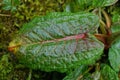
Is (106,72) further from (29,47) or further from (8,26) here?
(8,26)

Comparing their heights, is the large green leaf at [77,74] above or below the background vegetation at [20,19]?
below

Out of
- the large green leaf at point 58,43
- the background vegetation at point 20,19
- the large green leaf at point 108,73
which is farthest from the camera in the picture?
the background vegetation at point 20,19

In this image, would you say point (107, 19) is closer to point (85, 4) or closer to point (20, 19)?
point (85, 4)

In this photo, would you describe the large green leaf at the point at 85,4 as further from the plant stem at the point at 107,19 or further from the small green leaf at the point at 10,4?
the small green leaf at the point at 10,4

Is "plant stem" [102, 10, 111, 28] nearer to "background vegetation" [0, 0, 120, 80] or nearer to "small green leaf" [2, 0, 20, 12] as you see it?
"background vegetation" [0, 0, 120, 80]

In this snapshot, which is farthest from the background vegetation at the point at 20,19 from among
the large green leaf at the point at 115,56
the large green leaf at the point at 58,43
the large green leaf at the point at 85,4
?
the large green leaf at the point at 58,43

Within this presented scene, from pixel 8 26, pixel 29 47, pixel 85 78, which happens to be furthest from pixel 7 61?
pixel 85 78
